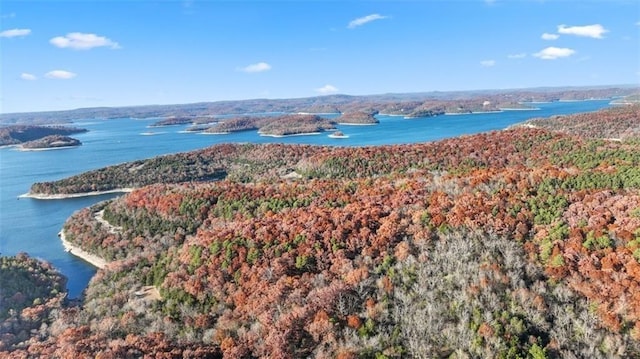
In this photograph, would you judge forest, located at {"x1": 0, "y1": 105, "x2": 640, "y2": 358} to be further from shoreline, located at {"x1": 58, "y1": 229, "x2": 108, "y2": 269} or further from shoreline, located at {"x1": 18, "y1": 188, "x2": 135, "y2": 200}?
shoreline, located at {"x1": 18, "y1": 188, "x2": 135, "y2": 200}

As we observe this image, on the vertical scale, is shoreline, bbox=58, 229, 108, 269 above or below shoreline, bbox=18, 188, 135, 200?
below

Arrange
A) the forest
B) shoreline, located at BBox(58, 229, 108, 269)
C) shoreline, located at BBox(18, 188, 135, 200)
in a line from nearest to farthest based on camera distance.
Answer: the forest, shoreline, located at BBox(58, 229, 108, 269), shoreline, located at BBox(18, 188, 135, 200)

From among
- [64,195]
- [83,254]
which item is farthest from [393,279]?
[64,195]

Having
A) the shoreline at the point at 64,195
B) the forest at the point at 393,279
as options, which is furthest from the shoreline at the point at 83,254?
the shoreline at the point at 64,195

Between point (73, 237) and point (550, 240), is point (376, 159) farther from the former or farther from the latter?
point (550, 240)

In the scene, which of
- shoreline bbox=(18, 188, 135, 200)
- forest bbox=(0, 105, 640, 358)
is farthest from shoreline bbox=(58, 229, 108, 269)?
shoreline bbox=(18, 188, 135, 200)

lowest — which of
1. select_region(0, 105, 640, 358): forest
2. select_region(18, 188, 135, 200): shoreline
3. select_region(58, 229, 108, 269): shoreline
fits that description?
select_region(58, 229, 108, 269): shoreline
